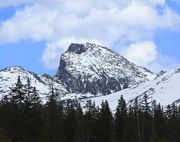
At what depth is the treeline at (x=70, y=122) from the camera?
6562cm

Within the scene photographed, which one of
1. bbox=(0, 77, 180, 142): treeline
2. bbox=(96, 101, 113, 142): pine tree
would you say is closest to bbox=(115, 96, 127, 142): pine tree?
bbox=(0, 77, 180, 142): treeline

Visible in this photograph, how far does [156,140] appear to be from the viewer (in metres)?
84.6

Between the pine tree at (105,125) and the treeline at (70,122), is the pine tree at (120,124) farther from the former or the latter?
the pine tree at (105,125)

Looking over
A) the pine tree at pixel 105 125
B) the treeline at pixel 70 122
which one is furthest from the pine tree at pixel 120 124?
the pine tree at pixel 105 125

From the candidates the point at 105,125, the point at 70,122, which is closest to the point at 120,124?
the point at 105,125

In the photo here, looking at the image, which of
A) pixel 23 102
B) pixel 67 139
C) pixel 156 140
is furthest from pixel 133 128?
pixel 23 102

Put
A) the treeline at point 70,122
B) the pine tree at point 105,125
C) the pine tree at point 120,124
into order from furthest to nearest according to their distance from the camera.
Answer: the pine tree at point 120,124
the pine tree at point 105,125
the treeline at point 70,122

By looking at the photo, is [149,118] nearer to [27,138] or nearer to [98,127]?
[98,127]

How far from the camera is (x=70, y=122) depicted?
102m

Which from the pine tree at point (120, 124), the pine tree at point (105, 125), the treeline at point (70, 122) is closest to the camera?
the treeline at point (70, 122)

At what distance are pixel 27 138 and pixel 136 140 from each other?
147 ft

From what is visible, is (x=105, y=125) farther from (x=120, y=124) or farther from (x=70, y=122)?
(x=70, y=122)

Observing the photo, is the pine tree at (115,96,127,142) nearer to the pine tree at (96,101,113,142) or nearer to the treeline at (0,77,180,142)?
Answer: the treeline at (0,77,180,142)

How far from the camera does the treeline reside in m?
65.6
